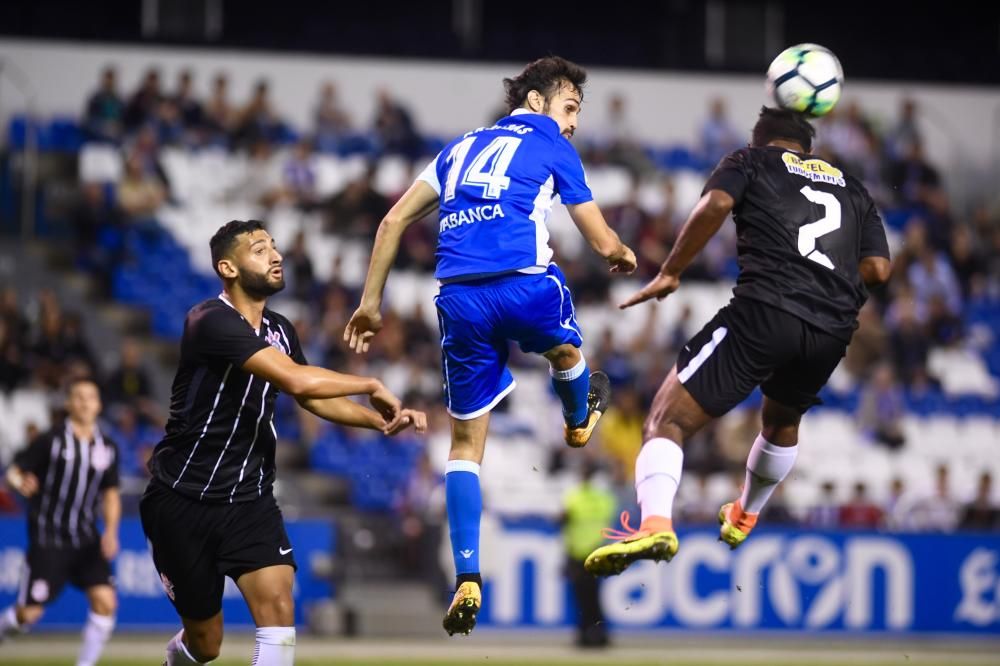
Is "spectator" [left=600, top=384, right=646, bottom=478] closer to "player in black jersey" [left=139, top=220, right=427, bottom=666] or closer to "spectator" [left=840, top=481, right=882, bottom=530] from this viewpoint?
"spectator" [left=840, top=481, right=882, bottom=530]

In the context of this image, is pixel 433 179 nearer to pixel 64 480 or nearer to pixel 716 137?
pixel 64 480

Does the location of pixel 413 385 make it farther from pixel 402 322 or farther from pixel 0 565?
pixel 0 565

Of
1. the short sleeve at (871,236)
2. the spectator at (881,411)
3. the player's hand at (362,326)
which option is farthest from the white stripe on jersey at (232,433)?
the spectator at (881,411)

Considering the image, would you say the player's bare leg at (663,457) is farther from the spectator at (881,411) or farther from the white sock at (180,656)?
the spectator at (881,411)

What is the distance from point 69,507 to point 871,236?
25.1ft

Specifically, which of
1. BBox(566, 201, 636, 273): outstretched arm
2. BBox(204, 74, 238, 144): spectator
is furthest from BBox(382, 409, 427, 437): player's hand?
BBox(204, 74, 238, 144): spectator

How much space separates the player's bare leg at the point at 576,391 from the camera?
27.1 ft

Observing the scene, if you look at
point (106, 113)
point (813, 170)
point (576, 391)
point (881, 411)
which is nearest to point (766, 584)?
point (881, 411)

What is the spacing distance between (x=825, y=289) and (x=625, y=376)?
1259 cm

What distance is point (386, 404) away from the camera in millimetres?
7590

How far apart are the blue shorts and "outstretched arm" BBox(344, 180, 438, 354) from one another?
14.0 inches

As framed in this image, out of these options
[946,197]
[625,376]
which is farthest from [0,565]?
[946,197]

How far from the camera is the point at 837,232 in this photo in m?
7.79

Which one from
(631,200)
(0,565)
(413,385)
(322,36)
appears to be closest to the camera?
(0,565)
